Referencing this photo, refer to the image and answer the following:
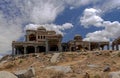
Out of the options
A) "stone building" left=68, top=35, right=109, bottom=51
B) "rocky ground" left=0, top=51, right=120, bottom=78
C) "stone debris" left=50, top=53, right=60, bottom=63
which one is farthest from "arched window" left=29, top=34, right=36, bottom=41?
"stone debris" left=50, top=53, right=60, bottom=63

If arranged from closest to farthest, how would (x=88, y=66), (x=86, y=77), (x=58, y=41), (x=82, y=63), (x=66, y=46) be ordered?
(x=86, y=77) → (x=88, y=66) → (x=82, y=63) → (x=58, y=41) → (x=66, y=46)

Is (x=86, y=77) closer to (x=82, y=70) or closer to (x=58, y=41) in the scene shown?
(x=82, y=70)

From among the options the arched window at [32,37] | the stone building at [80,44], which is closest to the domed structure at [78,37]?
the stone building at [80,44]

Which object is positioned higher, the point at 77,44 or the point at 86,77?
the point at 77,44

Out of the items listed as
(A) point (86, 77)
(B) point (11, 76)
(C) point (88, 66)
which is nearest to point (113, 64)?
(C) point (88, 66)

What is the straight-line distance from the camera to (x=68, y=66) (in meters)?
49.7

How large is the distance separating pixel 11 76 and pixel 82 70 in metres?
15.2

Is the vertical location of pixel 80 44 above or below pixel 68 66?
above

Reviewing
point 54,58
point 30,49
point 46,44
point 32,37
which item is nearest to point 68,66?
point 54,58

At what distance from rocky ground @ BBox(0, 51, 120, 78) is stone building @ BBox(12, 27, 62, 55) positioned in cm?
1020

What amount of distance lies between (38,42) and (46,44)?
3996mm

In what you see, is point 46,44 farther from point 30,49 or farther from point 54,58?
point 54,58

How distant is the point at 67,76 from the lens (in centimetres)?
4309

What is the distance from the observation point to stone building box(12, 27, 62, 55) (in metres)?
79.8
